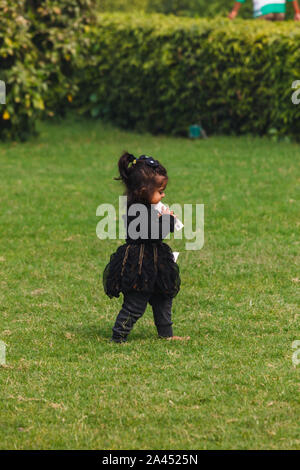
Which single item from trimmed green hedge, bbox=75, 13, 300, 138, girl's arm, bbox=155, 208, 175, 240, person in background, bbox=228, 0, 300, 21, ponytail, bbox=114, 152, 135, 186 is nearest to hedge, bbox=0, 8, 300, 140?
trimmed green hedge, bbox=75, 13, 300, 138

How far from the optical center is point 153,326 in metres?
5.47

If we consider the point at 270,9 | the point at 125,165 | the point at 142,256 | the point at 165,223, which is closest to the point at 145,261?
the point at 142,256

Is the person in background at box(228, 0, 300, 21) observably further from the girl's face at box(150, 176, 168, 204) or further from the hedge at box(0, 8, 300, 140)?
the girl's face at box(150, 176, 168, 204)

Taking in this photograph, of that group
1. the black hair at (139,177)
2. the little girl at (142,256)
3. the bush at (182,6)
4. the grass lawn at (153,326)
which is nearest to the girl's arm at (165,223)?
the little girl at (142,256)

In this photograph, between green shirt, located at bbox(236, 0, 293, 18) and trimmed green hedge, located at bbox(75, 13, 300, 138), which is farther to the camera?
green shirt, located at bbox(236, 0, 293, 18)

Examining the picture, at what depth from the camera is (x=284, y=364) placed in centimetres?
462

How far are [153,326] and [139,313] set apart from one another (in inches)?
18.3

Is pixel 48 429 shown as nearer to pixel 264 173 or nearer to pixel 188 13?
pixel 264 173

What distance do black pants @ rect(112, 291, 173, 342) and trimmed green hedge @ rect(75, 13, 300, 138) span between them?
21.2 ft

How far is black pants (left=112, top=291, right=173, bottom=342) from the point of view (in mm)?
5016

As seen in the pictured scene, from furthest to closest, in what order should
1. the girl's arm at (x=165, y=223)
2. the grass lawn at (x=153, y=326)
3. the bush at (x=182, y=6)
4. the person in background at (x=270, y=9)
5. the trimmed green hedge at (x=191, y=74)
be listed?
the bush at (x=182, y=6)
the person in background at (x=270, y=9)
the trimmed green hedge at (x=191, y=74)
the girl's arm at (x=165, y=223)
the grass lawn at (x=153, y=326)

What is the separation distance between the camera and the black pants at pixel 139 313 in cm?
502

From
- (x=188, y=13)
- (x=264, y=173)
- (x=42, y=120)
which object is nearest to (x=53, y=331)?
(x=264, y=173)

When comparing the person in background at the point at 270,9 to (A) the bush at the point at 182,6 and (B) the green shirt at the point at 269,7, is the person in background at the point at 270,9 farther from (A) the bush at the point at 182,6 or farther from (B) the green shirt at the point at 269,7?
(A) the bush at the point at 182,6
